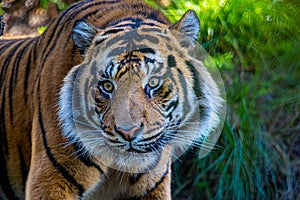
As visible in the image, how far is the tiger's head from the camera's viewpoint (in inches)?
109

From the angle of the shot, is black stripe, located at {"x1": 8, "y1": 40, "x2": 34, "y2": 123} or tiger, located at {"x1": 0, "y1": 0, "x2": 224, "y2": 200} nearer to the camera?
tiger, located at {"x1": 0, "y1": 0, "x2": 224, "y2": 200}

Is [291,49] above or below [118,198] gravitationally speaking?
above

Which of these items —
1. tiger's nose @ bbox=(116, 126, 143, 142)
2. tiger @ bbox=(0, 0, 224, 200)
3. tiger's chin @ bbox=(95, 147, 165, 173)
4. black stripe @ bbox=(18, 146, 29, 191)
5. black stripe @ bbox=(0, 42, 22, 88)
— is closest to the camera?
tiger's nose @ bbox=(116, 126, 143, 142)

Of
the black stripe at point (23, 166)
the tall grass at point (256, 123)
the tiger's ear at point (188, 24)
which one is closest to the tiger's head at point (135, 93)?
the tiger's ear at point (188, 24)

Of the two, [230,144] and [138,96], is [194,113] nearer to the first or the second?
[138,96]

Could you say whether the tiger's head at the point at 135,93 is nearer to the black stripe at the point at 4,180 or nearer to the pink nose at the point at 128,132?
the pink nose at the point at 128,132

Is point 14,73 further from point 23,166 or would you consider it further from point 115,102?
point 115,102

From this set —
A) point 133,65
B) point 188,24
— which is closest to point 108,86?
point 133,65

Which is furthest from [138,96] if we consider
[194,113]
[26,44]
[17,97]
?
[26,44]

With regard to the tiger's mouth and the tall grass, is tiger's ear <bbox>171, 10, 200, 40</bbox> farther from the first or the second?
the tall grass

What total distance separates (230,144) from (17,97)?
5.42 ft

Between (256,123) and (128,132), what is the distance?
6.42 ft

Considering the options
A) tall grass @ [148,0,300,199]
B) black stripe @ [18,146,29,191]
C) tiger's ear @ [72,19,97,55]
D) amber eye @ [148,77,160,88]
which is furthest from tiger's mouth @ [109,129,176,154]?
tall grass @ [148,0,300,199]

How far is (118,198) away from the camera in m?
3.30
